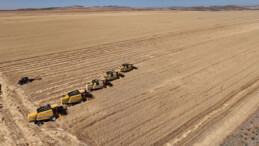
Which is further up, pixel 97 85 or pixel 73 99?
pixel 97 85

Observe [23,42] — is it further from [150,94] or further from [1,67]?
[150,94]

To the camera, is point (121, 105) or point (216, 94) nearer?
point (121, 105)

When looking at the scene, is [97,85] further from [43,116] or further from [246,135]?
[246,135]

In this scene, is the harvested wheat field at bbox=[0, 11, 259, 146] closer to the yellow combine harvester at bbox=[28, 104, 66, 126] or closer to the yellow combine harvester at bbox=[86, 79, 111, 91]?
the yellow combine harvester at bbox=[28, 104, 66, 126]

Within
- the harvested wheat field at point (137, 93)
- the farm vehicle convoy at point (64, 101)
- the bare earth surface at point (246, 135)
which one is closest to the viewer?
the bare earth surface at point (246, 135)

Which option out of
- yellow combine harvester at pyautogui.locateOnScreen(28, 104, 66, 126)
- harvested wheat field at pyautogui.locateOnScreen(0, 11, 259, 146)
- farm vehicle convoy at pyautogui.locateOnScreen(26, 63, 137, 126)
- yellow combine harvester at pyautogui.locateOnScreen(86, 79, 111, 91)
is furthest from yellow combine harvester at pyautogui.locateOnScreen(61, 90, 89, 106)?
yellow combine harvester at pyautogui.locateOnScreen(86, 79, 111, 91)

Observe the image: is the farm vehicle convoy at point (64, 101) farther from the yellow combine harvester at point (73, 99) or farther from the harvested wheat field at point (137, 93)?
the harvested wheat field at point (137, 93)

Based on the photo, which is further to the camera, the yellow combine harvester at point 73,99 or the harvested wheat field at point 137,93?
the yellow combine harvester at point 73,99

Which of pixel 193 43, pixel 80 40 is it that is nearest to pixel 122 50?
pixel 80 40

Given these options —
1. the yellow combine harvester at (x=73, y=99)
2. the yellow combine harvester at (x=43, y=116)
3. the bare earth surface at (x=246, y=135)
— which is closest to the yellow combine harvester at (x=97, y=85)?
the yellow combine harvester at (x=73, y=99)

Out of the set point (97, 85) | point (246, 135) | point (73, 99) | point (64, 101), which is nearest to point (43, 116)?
point (64, 101)

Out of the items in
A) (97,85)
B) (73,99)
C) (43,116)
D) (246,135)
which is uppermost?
(97,85)
